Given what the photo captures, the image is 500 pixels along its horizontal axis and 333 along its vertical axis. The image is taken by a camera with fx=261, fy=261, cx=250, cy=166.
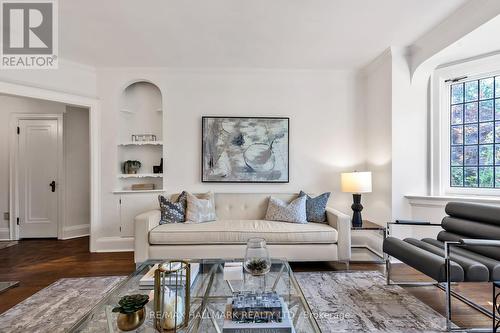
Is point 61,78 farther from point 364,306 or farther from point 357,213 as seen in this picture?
point 364,306

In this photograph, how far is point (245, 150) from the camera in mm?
3768

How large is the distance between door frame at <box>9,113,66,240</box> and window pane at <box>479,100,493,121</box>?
19.9ft

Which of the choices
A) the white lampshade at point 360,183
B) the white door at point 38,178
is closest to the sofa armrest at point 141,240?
the white lampshade at point 360,183

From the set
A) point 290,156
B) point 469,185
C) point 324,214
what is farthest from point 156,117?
point 469,185

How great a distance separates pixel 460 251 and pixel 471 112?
1.79 m

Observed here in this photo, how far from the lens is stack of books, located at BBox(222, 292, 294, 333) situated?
1.25m

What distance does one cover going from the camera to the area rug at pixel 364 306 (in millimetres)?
1853

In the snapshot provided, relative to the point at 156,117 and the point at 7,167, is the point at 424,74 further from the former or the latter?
the point at 7,167

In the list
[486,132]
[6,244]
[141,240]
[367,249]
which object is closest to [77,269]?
[141,240]

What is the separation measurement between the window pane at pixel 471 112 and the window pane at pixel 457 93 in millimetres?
112

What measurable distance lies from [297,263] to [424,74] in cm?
281

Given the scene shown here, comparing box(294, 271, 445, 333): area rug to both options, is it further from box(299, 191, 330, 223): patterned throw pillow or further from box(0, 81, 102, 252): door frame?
box(0, 81, 102, 252): door frame

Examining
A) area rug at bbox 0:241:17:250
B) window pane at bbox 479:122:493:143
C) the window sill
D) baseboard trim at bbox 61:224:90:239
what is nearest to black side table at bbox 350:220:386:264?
the window sill

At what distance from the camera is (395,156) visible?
10.6 ft
